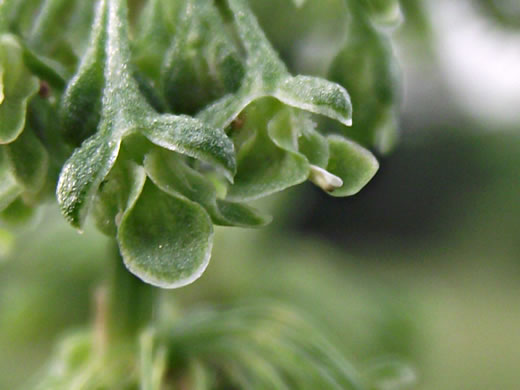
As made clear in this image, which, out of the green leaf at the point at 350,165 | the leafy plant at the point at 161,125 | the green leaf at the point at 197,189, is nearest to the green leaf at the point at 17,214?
the leafy plant at the point at 161,125

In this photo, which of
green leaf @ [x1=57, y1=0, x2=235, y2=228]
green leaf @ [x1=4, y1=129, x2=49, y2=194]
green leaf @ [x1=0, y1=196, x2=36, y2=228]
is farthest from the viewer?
green leaf @ [x1=0, y1=196, x2=36, y2=228]

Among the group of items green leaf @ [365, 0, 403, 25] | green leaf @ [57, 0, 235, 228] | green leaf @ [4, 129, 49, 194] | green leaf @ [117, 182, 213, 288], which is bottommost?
green leaf @ [4, 129, 49, 194]

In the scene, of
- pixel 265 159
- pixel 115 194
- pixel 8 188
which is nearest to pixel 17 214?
pixel 8 188

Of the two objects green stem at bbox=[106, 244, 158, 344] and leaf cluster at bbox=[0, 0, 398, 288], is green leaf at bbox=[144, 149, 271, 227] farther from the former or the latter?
green stem at bbox=[106, 244, 158, 344]

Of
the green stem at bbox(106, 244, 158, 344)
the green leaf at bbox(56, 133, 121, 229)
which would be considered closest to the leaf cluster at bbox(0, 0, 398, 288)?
the green leaf at bbox(56, 133, 121, 229)

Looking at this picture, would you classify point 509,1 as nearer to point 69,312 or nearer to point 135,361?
point 135,361

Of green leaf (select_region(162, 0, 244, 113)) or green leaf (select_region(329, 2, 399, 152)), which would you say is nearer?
green leaf (select_region(162, 0, 244, 113))

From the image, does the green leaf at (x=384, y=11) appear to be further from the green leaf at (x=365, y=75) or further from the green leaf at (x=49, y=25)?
the green leaf at (x=49, y=25)

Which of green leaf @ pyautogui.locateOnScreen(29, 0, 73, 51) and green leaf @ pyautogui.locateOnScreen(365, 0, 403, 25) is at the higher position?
green leaf @ pyautogui.locateOnScreen(365, 0, 403, 25)
